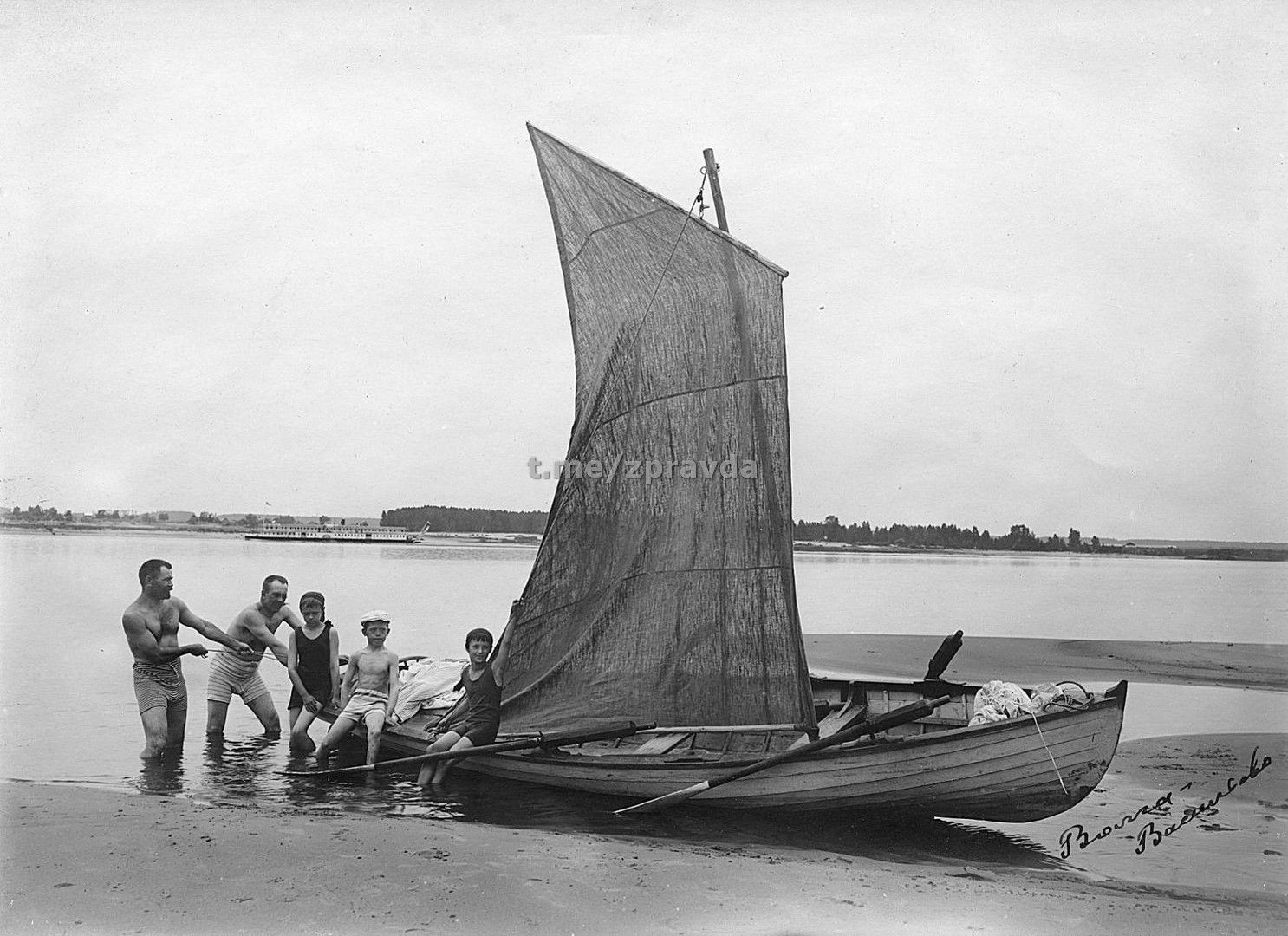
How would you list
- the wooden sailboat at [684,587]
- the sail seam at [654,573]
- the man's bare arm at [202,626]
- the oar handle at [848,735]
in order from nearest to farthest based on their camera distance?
the oar handle at [848,735] → the wooden sailboat at [684,587] → the sail seam at [654,573] → the man's bare arm at [202,626]

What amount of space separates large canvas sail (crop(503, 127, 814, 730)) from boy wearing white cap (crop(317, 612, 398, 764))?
131cm

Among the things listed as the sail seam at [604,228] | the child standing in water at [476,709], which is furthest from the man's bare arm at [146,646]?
the sail seam at [604,228]

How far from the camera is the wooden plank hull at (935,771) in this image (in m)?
8.36

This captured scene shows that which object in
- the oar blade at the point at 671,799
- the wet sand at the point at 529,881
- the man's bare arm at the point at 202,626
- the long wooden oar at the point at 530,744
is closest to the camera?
the wet sand at the point at 529,881

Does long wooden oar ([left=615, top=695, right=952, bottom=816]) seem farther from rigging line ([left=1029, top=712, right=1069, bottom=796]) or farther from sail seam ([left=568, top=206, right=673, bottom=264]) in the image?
sail seam ([left=568, top=206, right=673, bottom=264])

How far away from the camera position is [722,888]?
23.1ft

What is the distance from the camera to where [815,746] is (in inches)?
346

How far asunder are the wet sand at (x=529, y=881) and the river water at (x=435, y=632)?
68 cm

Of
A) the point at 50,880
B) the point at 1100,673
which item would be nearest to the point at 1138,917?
the point at 50,880

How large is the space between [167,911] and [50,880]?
1134 millimetres

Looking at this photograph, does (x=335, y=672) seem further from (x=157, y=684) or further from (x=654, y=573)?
(x=654, y=573)

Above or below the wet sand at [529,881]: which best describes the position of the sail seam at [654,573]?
above

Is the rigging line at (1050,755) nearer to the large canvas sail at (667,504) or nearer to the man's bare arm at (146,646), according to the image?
the large canvas sail at (667,504)
